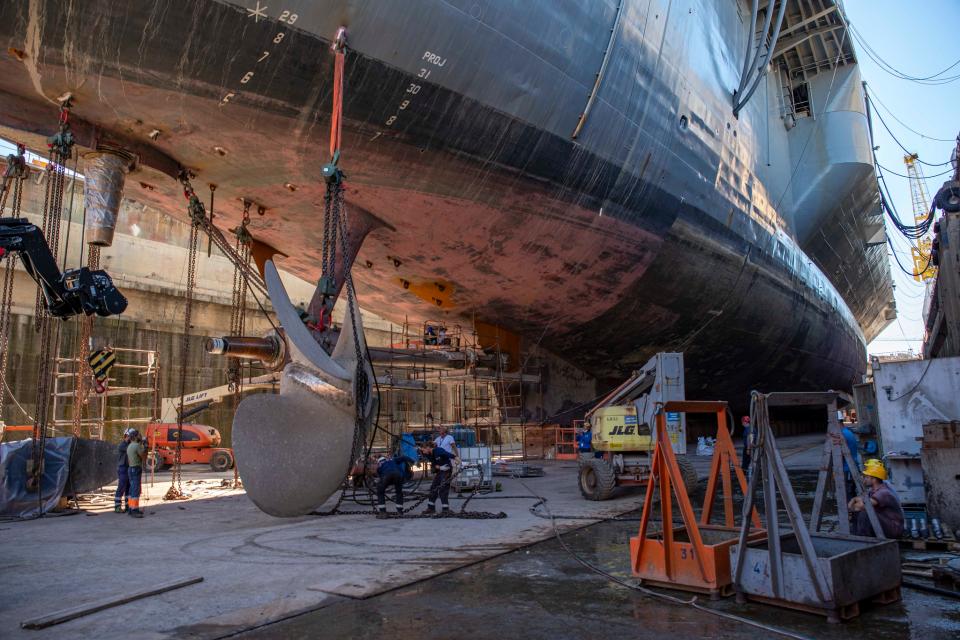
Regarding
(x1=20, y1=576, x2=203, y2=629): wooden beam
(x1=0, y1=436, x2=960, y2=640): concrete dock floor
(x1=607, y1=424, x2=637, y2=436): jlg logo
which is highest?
(x1=607, y1=424, x2=637, y2=436): jlg logo

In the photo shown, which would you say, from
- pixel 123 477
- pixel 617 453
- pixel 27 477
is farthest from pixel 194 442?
pixel 617 453

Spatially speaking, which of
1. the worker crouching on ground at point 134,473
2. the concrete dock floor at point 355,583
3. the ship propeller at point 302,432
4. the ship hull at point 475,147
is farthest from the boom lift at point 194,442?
the ship propeller at point 302,432

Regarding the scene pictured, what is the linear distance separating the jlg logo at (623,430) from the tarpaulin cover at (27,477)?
8926 millimetres

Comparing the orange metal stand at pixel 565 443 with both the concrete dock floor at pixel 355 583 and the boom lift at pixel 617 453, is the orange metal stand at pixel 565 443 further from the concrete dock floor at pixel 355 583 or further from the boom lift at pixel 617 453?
the concrete dock floor at pixel 355 583

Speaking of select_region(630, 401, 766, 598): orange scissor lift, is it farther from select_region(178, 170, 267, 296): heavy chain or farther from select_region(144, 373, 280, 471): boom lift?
select_region(144, 373, 280, 471): boom lift

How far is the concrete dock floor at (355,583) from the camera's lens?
422 centimetres

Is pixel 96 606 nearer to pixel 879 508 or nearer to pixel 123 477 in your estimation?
pixel 123 477

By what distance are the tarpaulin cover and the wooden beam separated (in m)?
6.37

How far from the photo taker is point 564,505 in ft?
33.6

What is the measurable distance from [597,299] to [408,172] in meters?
6.96

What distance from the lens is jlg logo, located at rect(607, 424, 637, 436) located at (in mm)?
10794

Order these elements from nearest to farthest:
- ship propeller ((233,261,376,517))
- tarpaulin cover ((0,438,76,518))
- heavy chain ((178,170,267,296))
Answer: ship propeller ((233,261,376,517))
tarpaulin cover ((0,438,76,518))
heavy chain ((178,170,267,296))

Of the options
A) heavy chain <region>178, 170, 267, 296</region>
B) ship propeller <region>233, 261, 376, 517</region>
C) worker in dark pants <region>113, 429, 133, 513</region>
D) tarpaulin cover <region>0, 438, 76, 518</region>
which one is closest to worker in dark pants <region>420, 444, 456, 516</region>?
ship propeller <region>233, 261, 376, 517</region>

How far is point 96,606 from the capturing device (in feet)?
15.3
